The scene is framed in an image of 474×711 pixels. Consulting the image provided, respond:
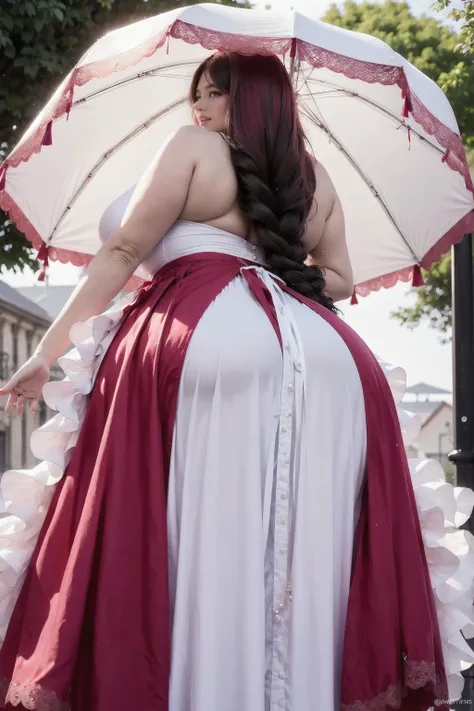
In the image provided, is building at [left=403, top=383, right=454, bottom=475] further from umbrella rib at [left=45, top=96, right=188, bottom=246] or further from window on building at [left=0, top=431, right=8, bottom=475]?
umbrella rib at [left=45, top=96, right=188, bottom=246]

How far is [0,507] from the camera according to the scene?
3021 millimetres

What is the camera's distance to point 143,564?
9.33ft

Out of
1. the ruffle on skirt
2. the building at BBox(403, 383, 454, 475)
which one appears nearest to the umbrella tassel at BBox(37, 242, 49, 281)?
the ruffle on skirt

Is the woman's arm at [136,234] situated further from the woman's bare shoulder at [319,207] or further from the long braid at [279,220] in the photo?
the woman's bare shoulder at [319,207]

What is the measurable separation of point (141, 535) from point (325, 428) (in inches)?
23.3

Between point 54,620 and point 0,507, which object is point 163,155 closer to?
point 0,507

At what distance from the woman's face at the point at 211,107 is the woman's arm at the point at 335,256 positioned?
0.55 meters

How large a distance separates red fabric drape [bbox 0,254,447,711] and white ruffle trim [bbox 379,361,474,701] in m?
0.15

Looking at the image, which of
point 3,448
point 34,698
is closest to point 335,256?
point 34,698

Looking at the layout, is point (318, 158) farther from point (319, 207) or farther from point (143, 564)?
point (143, 564)

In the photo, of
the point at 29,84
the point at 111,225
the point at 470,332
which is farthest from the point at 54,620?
the point at 29,84

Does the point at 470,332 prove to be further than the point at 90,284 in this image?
Yes

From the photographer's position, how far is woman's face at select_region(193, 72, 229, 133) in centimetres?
339

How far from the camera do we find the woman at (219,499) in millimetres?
2785
